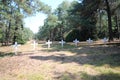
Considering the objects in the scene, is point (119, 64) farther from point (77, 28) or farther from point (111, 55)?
point (77, 28)

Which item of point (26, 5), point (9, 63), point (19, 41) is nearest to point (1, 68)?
point (9, 63)

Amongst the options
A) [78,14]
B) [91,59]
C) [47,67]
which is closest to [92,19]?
[78,14]

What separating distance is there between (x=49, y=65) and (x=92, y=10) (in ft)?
65.8

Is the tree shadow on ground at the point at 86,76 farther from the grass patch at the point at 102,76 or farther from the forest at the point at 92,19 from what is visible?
the forest at the point at 92,19

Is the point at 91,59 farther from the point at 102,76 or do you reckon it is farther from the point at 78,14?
the point at 78,14

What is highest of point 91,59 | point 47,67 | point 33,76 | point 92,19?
point 92,19

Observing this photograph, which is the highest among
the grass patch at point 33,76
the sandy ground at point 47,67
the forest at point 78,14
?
the forest at point 78,14

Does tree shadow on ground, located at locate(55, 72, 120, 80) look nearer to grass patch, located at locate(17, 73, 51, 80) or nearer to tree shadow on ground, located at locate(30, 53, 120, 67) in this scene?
grass patch, located at locate(17, 73, 51, 80)

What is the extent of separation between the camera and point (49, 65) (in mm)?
14484

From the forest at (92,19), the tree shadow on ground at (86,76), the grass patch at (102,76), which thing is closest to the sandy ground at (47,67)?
the tree shadow on ground at (86,76)

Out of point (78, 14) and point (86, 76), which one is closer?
point (86, 76)

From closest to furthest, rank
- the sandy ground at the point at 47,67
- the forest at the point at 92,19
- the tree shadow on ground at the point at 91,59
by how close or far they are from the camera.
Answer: the sandy ground at the point at 47,67
the tree shadow on ground at the point at 91,59
the forest at the point at 92,19

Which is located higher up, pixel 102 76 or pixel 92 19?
pixel 92 19

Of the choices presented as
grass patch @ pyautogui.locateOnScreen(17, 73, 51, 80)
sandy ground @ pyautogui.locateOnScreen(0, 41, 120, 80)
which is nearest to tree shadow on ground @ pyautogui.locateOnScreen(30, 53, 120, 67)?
sandy ground @ pyautogui.locateOnScreen(0, 41, 120, 80)
